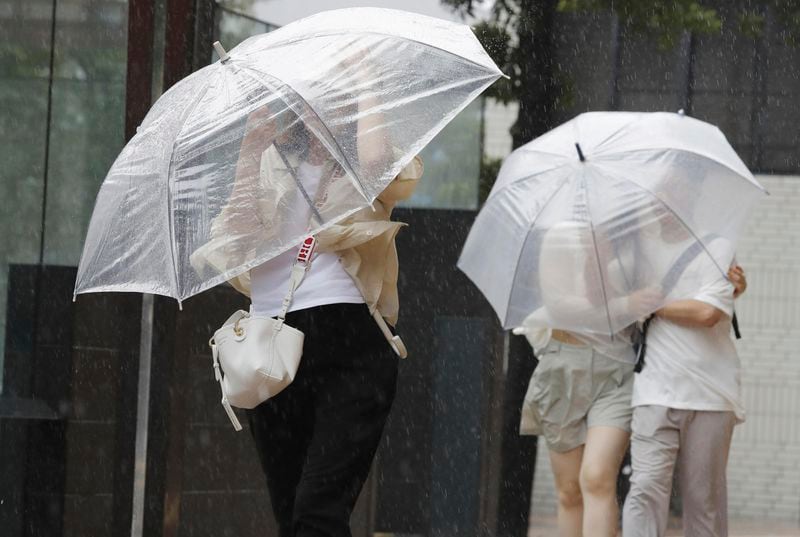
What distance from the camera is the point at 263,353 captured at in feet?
14.0

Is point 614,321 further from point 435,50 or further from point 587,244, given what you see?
point 435,50

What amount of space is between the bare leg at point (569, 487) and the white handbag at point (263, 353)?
2.45 metres

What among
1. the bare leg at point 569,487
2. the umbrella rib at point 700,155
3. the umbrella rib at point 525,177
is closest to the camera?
the umbrella rib at point 700,155

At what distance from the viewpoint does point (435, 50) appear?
4.65 metres

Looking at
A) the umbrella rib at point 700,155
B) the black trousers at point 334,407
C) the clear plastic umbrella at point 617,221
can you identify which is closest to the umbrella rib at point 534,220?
the clear plastic umbrella at point 617,221

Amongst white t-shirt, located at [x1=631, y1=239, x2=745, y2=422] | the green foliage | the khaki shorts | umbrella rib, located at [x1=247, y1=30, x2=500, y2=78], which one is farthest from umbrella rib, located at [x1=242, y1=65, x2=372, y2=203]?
the green foliage

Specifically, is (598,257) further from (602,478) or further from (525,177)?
(602,478)

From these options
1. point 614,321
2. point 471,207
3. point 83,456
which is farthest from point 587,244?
point 83,456

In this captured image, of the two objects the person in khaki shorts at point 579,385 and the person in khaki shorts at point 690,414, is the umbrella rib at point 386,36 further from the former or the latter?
the person in khaki shorts at point 690,414

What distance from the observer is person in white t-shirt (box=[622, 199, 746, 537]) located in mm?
5934

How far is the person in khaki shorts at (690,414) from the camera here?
5.93 m

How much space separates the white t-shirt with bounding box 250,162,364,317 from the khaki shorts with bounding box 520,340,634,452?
2213 mm

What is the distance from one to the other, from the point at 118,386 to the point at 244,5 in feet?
6.61

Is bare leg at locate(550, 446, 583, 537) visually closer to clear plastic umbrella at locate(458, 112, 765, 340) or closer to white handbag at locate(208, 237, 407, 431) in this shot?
clear plastic umbrella at locate(458, 112, 765, 340)
